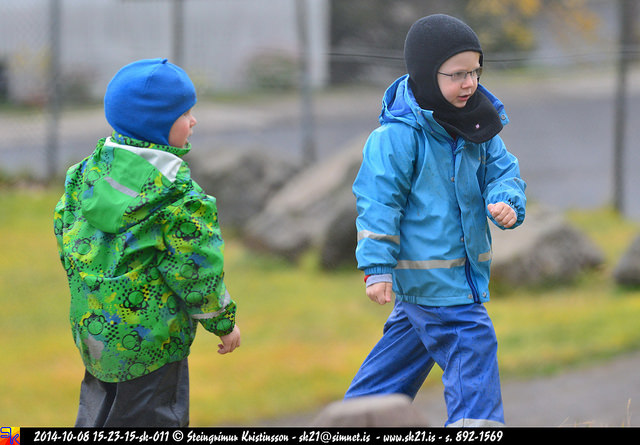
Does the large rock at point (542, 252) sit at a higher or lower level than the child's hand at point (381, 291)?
lower

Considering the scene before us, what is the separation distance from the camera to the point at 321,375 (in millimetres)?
5379

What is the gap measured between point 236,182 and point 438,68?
554cm

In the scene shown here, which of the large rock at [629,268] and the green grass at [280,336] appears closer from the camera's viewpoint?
the green grass at [280,336]

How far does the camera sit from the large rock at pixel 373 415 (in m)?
2.43

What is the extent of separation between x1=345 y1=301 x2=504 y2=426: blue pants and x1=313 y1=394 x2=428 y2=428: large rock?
28 centimetres

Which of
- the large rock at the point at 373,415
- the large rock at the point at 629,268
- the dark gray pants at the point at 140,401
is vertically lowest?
the large rock at the point at 629,268

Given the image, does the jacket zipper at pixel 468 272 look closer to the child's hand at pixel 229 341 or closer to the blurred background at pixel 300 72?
the child's hand at pixel 229 341

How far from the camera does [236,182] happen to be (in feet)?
27.0

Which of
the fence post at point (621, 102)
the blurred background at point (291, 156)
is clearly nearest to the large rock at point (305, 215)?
the blurred background at point (291, 156)

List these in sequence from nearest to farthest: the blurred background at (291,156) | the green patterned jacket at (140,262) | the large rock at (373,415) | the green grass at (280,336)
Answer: the large rock at (373,415) < the green patterned jacket at (140,262) < the green grass at (280,336) < the blurred background at (291,156)

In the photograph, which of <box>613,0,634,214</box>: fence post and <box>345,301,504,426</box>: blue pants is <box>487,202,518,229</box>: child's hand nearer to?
<box>345,301,504,426</box>: blue pants

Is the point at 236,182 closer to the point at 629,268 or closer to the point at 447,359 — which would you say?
the point at 629,268

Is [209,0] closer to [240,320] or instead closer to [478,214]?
[240,320]

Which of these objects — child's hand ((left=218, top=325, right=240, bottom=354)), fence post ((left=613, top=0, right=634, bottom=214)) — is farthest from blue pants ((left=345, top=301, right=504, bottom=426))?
fence post ((left=613, top=0, right=634, bottom=214))
